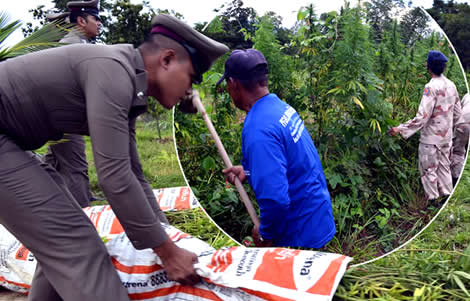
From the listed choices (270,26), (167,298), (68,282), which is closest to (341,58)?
(270,26)

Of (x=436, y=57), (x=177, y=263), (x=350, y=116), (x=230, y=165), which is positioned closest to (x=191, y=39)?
(x=230, y=165)

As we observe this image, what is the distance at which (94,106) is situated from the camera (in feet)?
5.20

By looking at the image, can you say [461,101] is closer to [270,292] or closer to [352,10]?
[352,10]

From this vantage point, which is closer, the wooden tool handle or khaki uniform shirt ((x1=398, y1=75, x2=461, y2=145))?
khaki uniform shirt ((x1=398, y1=75, x2=461, y2=145))

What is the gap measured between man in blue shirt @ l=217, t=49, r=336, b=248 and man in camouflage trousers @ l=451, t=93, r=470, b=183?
62 centimetres

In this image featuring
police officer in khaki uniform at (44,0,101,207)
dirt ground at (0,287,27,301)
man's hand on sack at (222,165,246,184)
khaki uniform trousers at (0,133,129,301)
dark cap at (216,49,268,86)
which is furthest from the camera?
police officer in khaki uniform at (44,0,101,207)

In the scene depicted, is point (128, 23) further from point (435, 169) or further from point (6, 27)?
point (435, 169)

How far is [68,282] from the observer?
5.80 ft

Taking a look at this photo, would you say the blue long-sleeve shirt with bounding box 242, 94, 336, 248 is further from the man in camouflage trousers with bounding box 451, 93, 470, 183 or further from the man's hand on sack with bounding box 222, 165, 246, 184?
the man in camouflage trousers with bounding box 451, 93, 470, 183

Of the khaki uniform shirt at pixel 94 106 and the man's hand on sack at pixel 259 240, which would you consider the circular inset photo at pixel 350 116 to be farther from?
the khaki uniform shirt at pixel 94 106

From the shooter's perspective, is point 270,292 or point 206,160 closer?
point 270,292

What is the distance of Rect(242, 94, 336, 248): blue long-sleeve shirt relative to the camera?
1965 millimetres

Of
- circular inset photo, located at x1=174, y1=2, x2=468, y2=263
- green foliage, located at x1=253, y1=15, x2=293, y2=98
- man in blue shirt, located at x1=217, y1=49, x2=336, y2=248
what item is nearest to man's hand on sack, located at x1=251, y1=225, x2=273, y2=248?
man in blue shirt, located at x1=217, y1=49, x2=336, y2=248

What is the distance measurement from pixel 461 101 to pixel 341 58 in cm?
56
